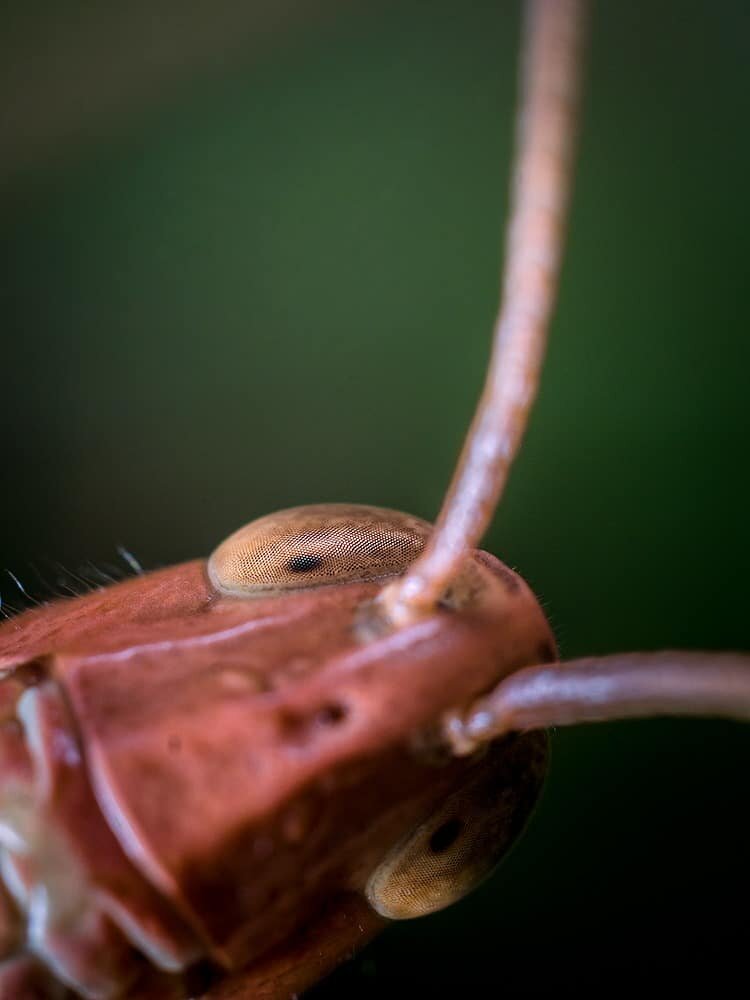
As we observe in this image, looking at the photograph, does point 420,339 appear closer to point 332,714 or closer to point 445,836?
point 445,836

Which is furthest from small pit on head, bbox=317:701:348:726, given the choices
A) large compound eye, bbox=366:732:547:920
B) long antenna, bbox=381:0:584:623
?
large compound eye, bbox=366:732:547:920

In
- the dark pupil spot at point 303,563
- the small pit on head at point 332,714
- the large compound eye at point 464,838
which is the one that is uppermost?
the dark pupil spot at point 303,563

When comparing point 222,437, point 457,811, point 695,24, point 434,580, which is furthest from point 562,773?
point 695,24

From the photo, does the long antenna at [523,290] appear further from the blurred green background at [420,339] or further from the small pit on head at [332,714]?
the blurred green background at [420,339]

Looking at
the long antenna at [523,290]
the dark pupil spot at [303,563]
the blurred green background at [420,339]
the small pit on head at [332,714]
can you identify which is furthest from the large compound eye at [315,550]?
the blurred green background at [420,339]

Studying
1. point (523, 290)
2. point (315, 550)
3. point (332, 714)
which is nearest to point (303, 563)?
point (315, 550)

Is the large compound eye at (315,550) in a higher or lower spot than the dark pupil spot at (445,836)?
higher
